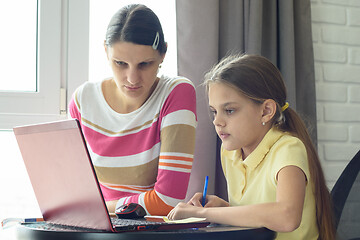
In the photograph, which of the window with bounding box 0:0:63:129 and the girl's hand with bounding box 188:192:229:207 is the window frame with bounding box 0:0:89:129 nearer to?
the window with bounding box 0:0:63:129

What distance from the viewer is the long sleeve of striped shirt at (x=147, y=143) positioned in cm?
140

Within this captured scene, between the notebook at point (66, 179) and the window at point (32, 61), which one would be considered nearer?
the notebook at point (66, 179)

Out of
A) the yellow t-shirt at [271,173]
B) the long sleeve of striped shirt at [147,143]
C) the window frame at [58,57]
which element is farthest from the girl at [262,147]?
the window frame at [58,57]

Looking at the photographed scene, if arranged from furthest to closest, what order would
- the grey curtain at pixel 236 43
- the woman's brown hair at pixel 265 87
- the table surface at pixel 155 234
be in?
the grey curtain at pixel 236 43 < the woman's brown hair at pixel 265 87 < the table surface at pixel 155 234

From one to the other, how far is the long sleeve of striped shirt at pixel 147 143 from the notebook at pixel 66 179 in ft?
1.48

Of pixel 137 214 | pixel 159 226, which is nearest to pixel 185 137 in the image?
pixel 137 214

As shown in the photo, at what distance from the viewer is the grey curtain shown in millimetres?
1888

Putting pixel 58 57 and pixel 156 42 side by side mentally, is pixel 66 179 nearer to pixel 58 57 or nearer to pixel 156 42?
pixel 156 42

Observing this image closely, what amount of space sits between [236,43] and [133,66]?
2.15ft

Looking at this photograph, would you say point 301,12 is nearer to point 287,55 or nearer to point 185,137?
point 287,55

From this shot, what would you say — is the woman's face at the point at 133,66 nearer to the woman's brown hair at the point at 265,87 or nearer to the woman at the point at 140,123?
the woman at the point at 140,123

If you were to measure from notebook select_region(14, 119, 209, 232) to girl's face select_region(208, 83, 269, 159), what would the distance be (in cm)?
37

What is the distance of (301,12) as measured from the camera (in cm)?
209

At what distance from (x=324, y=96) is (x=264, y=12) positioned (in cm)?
50
